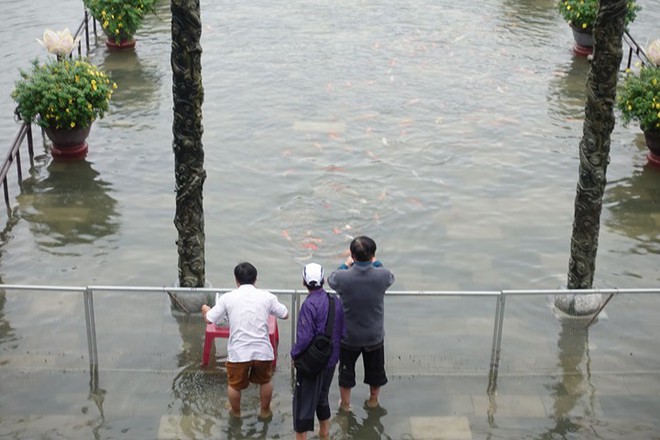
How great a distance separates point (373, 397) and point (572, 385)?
2117 mm

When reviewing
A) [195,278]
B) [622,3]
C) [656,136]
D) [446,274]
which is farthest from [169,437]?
[656,136]

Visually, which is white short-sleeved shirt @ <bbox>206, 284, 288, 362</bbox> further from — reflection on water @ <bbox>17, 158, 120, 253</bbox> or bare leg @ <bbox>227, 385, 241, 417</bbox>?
reflection on water @ <bbox>17, 158, 120, 253</bbox>

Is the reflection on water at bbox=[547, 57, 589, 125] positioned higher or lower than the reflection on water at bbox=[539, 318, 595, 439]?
higher

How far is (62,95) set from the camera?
15828mm

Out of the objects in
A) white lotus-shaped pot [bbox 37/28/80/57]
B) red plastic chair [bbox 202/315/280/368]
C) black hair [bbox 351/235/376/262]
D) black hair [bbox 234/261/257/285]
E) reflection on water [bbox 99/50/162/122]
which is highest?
white lotus-shaped pot [bbox 37/28/80/57]

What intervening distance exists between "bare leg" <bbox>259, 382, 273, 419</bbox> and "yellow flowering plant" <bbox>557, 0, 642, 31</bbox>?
14301 mm

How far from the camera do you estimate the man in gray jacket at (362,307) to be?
9.39 meters

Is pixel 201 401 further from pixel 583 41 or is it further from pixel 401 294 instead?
pixel 583 41

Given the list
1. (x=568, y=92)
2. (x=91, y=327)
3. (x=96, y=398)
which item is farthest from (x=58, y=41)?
(x=568, y=92)

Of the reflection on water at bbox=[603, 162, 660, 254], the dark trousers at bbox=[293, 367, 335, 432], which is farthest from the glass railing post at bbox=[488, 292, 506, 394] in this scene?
the reflection on water at bbox=[603, 162, 660, 254]

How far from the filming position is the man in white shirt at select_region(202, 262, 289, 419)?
945 cm

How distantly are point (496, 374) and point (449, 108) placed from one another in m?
9.57

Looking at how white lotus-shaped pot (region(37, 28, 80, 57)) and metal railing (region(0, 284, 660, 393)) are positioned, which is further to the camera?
white lotus-shaped pot (region(37, 28, 80, 57))

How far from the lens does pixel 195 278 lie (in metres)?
11.6
